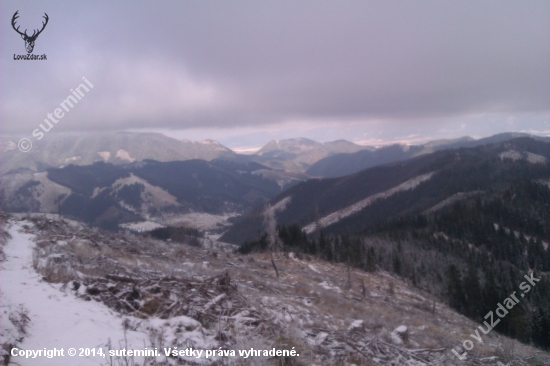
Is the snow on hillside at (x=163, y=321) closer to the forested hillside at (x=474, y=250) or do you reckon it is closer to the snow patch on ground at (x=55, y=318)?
the snow patch on ground at (x=55, y=318)

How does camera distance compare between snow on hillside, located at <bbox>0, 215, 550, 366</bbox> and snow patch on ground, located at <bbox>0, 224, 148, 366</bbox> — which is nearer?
snow patch on ground, located at <bbox>0, 224, 148, 366</bbox>

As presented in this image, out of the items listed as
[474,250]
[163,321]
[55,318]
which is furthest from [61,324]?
[474,250]

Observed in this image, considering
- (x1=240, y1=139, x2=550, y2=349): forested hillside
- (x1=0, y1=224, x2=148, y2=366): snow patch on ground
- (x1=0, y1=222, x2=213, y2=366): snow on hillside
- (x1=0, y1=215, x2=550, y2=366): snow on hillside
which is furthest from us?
(x1=240, y1=139, x2=550, y2=349): forested hillside

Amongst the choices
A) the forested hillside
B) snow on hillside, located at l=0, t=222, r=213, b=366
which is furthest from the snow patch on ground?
the forested hillside

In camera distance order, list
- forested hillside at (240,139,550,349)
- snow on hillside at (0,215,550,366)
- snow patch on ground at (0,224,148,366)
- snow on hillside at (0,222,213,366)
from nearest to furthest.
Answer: snow on hillside at (0,222,213,366), snow patch on ground at (0,224,148,366), snow on hillside at (0,215,550,366), forested hillside at (240,139,550,349)

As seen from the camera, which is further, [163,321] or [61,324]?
[163,321]

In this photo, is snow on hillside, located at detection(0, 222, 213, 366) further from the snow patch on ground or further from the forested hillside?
the forested hillside

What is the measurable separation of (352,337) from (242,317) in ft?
15.0

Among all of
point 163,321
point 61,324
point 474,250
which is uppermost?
point 61,324

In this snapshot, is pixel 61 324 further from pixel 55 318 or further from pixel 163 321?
pixel 163 321

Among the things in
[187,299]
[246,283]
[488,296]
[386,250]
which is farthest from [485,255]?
[187,299]

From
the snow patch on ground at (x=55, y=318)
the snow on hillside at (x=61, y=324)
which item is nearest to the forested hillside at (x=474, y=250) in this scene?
the snow on hillside at (x=61, y=324)

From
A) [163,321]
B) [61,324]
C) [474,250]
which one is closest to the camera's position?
[61,324]

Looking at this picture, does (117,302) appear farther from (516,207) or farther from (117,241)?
(516,207)
